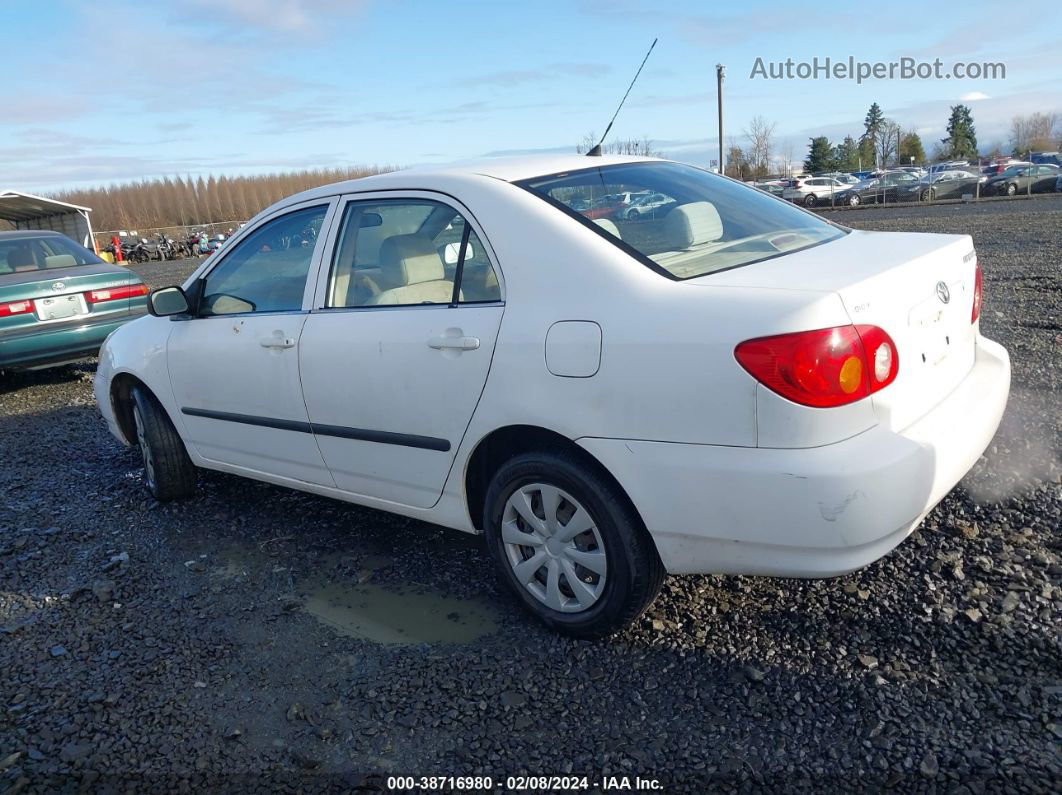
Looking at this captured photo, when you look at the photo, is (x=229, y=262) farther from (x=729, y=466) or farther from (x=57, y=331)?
(x=57, y=331)

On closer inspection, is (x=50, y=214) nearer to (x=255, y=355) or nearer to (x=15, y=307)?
(x=15, y=307)

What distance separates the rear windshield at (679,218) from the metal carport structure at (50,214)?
79.4 feet

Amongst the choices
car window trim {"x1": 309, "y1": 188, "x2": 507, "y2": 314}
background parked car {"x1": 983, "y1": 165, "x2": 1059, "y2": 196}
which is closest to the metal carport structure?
car window trim {"x1": 309, "y1": 188, "x2": 507, "y2": 314}

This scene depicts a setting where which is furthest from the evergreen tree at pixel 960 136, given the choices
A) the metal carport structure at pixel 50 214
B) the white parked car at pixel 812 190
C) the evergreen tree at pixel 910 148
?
the metal carport structure at pixel 50 214

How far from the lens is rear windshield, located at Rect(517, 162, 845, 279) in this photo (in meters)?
2.80

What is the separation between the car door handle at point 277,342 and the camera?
3.52 metres

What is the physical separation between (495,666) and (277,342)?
5.56 feet

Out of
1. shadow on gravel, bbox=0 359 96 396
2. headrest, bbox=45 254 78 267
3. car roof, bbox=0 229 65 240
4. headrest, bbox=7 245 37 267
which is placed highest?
car roof, bbox=0 229 65 240

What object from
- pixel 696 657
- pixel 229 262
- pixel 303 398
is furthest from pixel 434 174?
pixel 696 657

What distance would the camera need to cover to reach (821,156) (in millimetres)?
74188

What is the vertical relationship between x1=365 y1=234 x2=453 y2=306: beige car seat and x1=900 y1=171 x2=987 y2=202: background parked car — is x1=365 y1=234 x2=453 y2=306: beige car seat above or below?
above

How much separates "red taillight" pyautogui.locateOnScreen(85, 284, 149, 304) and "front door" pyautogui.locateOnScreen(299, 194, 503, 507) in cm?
546

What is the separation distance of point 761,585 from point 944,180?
42607 millimetres

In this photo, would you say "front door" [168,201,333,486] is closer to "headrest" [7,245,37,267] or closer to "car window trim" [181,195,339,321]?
"car window trim" [181,195,339,321]
